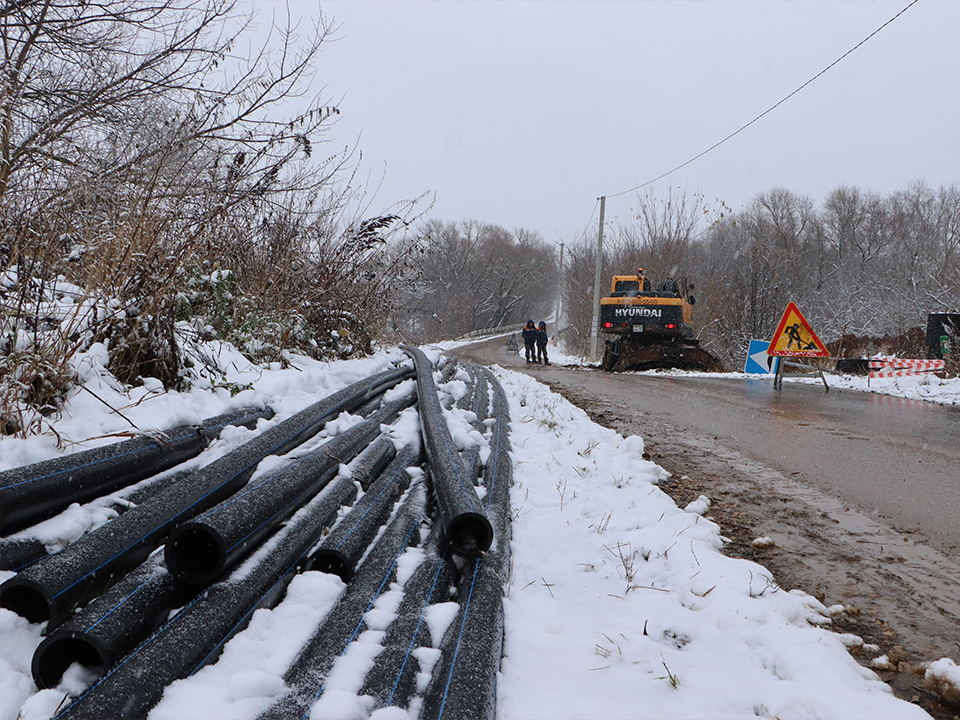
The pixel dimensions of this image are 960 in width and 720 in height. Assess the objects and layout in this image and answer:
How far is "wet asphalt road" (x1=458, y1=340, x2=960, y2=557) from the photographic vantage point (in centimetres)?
434

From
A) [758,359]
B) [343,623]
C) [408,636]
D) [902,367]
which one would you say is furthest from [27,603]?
[758,359]

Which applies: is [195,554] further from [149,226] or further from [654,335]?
[654,335]

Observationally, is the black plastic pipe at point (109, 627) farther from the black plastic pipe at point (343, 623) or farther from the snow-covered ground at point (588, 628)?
the black plastic pipe at point (343, 623)

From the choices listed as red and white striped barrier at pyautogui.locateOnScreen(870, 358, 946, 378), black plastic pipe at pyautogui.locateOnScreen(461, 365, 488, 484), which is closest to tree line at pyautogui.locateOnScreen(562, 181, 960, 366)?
red and white striped barrier at pyautogui.locateOnScreen(870, 358, 946, 378)

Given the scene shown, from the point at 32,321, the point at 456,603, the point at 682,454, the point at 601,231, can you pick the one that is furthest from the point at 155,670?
the point at 601,231

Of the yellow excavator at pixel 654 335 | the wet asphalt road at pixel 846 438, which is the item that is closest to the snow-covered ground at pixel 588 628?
the wet asphalt road at pixel 846 438

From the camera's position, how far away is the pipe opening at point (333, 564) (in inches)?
102

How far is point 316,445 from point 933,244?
187 feet

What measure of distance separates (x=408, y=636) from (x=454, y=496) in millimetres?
1033

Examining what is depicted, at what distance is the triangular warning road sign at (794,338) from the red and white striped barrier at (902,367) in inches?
107

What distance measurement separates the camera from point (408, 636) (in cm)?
215

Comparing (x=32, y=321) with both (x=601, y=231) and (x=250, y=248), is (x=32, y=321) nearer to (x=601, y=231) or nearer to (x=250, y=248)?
(x=250, y=248)

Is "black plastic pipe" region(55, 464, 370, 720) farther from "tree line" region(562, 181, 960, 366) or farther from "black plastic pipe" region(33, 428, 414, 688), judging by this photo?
"tree line" region(562, 181, 960, 366)

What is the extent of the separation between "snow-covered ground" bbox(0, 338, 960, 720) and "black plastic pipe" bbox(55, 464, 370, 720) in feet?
0.17
